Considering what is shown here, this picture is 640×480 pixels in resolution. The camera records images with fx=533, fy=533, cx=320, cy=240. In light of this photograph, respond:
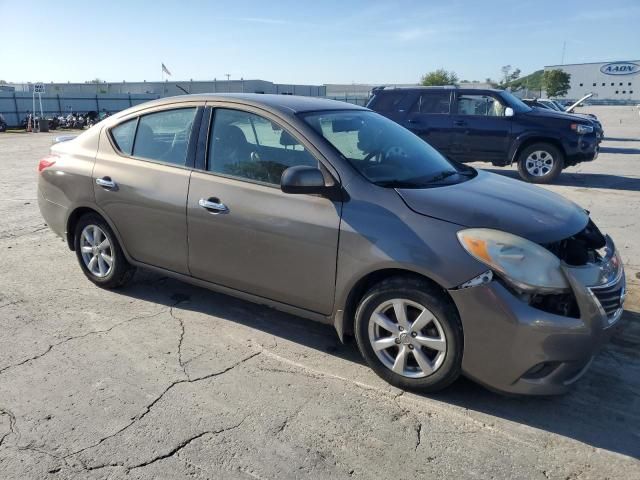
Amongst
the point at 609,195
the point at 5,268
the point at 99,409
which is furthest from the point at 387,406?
the point at 609,195

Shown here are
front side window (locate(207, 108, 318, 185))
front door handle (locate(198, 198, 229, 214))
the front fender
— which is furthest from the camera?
the front fender

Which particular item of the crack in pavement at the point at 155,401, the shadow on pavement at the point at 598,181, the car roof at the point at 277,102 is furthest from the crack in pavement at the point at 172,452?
the shadow on pavement at the point at 598,181

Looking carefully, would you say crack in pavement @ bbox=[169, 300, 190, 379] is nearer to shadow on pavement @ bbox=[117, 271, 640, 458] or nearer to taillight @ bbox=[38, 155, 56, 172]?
shadow on pavement @ bbox=[117, 271, 640, 458]

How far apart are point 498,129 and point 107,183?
887 centimetres

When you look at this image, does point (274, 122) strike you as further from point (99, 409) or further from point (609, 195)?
point (609, 195)

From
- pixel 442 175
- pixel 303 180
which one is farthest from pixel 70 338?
pixel 442 175

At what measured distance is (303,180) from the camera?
326 cm

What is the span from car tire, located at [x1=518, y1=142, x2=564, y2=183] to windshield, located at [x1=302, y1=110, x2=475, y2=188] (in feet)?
25.0

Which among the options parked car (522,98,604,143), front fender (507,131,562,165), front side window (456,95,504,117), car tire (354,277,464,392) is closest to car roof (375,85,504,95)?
front side window (456,95,504,117)

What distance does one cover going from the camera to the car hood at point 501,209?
3.04m

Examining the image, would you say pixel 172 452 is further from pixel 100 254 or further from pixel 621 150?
pixel 621 150

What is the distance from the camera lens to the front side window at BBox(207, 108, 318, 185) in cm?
364

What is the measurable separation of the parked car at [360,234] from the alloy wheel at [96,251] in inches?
0.8

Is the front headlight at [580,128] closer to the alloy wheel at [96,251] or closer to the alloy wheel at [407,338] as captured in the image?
the alloy wheel at [407,338]
